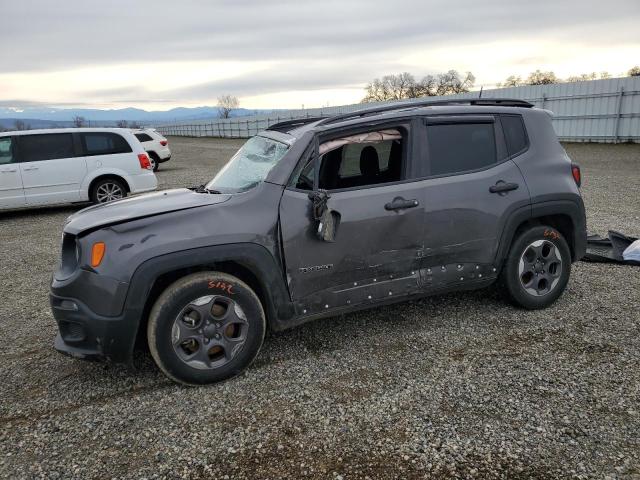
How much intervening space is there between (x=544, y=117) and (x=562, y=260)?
1.25 meters

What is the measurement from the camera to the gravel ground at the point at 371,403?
103 inches

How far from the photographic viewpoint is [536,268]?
436 cm

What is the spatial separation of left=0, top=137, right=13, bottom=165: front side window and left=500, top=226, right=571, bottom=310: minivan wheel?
9.46 metres

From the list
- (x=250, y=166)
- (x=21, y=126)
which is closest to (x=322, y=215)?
(x=250, y=166)

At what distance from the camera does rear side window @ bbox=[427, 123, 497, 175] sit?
395 cm

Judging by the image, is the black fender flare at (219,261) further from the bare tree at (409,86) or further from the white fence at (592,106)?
the bare tree at (409,86)

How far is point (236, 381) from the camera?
3430 mm

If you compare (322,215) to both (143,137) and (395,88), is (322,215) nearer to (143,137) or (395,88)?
(143,137)

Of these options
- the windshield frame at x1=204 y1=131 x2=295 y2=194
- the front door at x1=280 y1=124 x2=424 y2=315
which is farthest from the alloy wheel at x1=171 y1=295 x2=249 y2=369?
the windshield frame at x1=204 y1=131 x2=295 y2=194

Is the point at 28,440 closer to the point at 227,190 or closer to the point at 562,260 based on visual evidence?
the point at 227,190

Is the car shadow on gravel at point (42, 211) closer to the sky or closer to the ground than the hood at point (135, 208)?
closer to the ground

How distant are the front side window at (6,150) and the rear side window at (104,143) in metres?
1.29

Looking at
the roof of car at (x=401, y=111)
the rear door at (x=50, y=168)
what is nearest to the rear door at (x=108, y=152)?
the rear door at (x=50, y=168)

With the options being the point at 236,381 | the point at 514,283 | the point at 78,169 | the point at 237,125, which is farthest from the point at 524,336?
the point at 237,125
